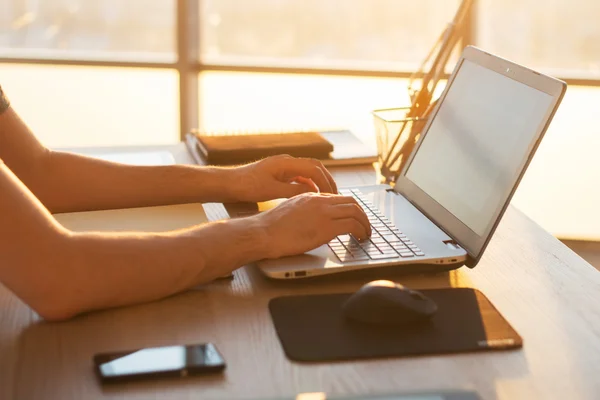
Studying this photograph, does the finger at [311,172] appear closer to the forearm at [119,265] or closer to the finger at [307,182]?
the finger at [307,182]

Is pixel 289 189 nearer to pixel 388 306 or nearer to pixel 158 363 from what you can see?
pixel 388 306

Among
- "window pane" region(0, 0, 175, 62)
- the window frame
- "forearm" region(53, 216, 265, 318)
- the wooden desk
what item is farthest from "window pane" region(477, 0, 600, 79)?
"forearm" region(53, 216, 265, 318)

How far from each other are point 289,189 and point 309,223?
0.30 metres

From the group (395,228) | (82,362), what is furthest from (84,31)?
(82,362)

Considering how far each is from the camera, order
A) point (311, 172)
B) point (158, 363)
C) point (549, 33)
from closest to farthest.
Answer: point (158, 363) < point (311, 172) < point (549, 33)

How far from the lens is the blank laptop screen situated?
1207mm

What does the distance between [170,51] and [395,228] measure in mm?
2170

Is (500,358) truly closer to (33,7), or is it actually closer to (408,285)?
(408,285)

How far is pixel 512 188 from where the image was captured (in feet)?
3.88

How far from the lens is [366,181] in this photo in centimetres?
171

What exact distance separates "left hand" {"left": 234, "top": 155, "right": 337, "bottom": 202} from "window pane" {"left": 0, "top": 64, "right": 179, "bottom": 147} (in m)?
1.86

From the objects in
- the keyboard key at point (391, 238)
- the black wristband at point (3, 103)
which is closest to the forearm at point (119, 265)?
the keyboard key at point (391, 238)

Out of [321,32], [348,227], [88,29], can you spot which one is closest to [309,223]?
[348,227]

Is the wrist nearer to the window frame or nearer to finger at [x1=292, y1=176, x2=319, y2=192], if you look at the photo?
finger at [x1=292, y1=176, x2=319, y2=192]
